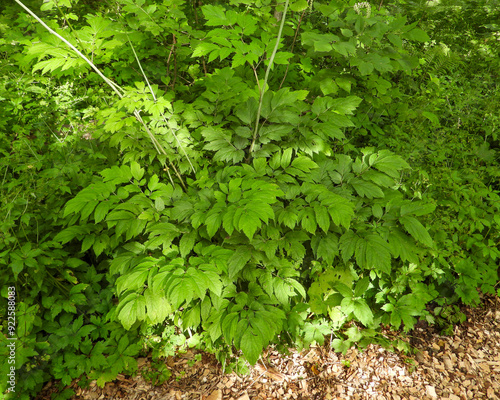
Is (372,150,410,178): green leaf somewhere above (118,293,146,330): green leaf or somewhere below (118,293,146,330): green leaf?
above

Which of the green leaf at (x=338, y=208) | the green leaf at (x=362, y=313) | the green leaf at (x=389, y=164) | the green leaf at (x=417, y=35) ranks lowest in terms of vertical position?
the green leaf at (x=362, y=313)

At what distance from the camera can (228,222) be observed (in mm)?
1747

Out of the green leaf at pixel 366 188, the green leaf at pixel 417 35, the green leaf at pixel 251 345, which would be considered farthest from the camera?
the green leaf at pixel 417 35

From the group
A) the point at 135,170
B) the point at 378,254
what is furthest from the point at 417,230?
the point at 135,170

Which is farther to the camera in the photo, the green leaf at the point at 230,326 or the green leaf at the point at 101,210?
the green leaf at the point at 101,210

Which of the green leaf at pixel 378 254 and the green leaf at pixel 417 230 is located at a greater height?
the green leaf at pixel 417 230

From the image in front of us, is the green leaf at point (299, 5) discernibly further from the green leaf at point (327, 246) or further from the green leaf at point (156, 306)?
the green leaf at point (156, 306)

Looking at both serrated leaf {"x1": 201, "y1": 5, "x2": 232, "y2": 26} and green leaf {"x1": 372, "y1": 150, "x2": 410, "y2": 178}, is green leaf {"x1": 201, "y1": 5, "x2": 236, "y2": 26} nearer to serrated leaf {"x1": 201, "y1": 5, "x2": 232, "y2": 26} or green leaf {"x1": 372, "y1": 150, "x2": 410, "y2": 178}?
serrated leaf {"x1": 201, "y1": 5, "x2": 232, "y2": 26}

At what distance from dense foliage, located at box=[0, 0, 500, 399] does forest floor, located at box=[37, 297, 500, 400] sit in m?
0.14

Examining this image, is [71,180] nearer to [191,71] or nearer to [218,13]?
[191,71]

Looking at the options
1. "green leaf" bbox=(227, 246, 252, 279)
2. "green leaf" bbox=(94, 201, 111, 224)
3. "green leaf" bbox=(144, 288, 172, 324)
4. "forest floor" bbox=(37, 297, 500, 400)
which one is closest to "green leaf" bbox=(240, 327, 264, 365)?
"green leaf" bbox=(227, 246, 252, 279)

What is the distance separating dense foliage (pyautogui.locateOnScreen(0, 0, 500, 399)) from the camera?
75.0 inches

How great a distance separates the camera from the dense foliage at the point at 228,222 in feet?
6.25

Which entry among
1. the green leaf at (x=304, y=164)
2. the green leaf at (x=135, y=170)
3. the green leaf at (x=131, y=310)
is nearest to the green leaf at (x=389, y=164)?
the green leaf at (x=304, y=164)
